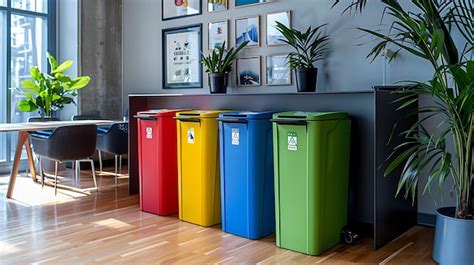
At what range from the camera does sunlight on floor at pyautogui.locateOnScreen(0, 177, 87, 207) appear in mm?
4484

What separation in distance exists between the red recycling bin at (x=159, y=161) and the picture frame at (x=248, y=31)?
1106 mm

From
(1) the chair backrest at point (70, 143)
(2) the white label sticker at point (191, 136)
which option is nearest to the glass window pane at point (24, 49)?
(1) the chair backrest at point (70, 143)

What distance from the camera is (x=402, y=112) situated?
132 inches

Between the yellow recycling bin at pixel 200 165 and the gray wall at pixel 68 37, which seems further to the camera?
the gray wall at pixel 68 37

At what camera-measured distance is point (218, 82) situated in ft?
14.6

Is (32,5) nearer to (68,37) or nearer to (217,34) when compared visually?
(68,37)

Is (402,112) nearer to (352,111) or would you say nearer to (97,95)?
(352,111)

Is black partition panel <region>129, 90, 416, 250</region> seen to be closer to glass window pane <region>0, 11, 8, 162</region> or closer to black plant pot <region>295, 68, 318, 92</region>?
black plant pot <region>295, 68, 318, 92</region>

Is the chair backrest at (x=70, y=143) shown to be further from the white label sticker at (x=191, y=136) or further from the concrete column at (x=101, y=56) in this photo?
the concrete column at (x=101, y=56)

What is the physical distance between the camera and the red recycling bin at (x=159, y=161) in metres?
3.96

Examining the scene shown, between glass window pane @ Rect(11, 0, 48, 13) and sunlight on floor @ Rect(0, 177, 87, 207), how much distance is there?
2.60 m

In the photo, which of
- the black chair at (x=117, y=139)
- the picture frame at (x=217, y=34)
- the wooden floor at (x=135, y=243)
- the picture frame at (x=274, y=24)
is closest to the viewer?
the wooden floor at (x=135, y=243)

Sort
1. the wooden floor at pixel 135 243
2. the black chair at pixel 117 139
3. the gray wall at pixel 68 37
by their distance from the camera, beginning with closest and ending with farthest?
the wooden floor at pixel 135 243 < the black chair at pixel 117 139 < the gray wall at pixel 68 37

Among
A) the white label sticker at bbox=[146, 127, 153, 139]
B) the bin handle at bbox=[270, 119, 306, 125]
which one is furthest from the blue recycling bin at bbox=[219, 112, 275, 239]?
the white label sticker at bbox=[146, 127, 153, 139]
